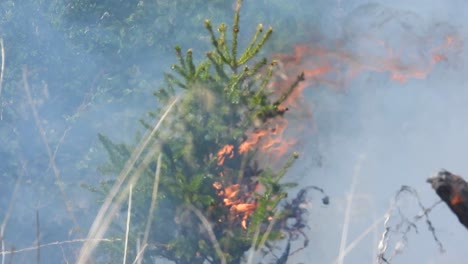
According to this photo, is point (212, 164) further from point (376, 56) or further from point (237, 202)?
point (376, 56)

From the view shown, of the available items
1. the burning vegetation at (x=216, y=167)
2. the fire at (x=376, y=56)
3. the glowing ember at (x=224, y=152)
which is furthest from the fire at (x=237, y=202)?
the fire at (x=376, y=56)

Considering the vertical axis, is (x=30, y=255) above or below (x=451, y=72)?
below

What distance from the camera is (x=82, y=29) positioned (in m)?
15.9

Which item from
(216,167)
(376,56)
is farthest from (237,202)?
(376,56)

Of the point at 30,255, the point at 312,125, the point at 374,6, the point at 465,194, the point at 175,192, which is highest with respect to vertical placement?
the point at 374,6

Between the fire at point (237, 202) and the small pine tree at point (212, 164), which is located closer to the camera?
the small pine tree at point (212, 164)

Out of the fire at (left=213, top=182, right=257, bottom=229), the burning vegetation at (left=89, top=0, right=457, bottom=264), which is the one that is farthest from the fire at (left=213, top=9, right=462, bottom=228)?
the fire at (left=213, top=182, right=257, bottom=229)

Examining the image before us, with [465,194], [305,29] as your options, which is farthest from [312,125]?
[465,194]

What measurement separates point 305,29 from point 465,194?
519 inches

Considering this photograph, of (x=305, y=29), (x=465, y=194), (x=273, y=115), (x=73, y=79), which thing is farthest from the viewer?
(x=73, y=79)

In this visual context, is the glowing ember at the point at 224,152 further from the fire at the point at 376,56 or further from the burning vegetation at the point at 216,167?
the fire at the point at 376,56

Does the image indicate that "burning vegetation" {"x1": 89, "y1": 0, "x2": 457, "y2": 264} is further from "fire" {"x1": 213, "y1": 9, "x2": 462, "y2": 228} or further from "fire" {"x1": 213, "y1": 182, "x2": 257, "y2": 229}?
"fire" {"x1": 213, "y1": 9, "x2": 462, "y2": 228}

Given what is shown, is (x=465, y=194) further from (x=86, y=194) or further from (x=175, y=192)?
(x=86, y=194)

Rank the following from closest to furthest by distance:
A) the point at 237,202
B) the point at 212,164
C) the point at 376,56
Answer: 1. the point at 237,202
2. the point at 212,164
3. the point at 376,56
